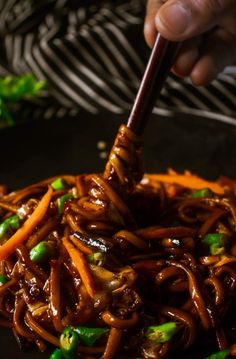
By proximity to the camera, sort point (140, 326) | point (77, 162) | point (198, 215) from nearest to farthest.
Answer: point (140, 326) < point (198, 215) < point (77, 162)

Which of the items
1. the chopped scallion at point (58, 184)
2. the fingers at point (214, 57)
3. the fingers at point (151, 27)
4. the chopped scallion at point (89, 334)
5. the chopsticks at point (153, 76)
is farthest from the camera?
the fingers at point (214, 57)

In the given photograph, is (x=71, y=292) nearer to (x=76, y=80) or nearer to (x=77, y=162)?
(x=77, y=162)

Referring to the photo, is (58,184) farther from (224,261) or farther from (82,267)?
(224,261)

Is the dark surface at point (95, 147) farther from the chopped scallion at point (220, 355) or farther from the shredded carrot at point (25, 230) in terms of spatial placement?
the chopped scallion at point (220, 355)

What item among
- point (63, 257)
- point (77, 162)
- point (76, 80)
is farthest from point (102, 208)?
point (76, 80)

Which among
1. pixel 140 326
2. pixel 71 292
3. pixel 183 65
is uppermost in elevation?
pixel 183 65

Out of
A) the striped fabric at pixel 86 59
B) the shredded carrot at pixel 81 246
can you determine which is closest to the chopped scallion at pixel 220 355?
the shredded carrot at pixel 81 246
